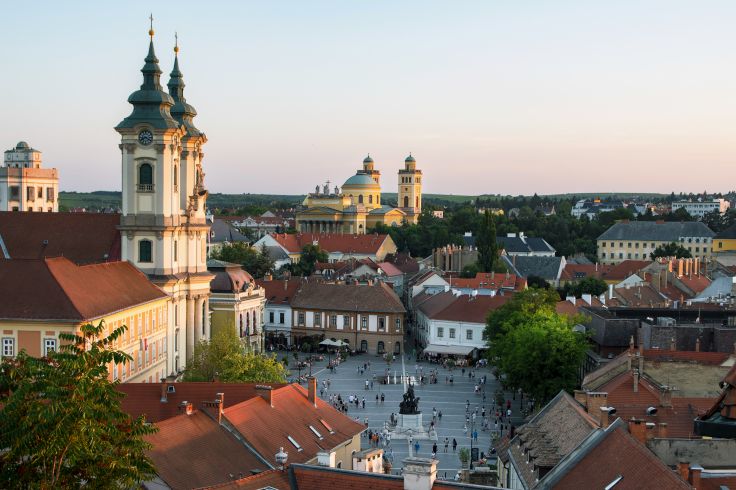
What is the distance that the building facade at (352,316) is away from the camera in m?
82.2

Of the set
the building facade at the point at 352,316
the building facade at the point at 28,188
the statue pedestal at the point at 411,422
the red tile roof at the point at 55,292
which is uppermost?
the building facade at the point at 28,188

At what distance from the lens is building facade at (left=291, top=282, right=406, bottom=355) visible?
82250 mm

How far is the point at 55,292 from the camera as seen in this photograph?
46.9 metres

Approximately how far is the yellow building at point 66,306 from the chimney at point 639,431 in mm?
22504

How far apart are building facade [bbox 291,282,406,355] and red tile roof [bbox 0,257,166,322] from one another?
32.5 m

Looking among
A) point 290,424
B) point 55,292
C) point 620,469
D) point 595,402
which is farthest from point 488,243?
point 620,469

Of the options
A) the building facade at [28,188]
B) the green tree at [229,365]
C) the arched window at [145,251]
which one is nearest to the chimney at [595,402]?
the green tree at [229,365]

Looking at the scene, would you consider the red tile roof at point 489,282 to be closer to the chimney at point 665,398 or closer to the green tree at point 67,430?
the chimney at point 665,398

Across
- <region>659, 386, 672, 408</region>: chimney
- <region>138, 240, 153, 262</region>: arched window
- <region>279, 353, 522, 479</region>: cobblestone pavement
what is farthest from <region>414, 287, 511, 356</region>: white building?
<region>659, 386, 672, 408</region>: chimney

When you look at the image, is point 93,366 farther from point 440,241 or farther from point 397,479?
point 440,241

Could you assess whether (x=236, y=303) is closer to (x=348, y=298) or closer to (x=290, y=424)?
(x=348, y=298)

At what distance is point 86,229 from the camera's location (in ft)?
206

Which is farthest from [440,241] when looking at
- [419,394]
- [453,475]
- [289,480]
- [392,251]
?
[289,480]

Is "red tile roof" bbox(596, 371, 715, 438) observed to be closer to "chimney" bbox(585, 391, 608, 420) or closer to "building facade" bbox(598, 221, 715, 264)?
"chimney" bbox(585, 391, 608, 420)
